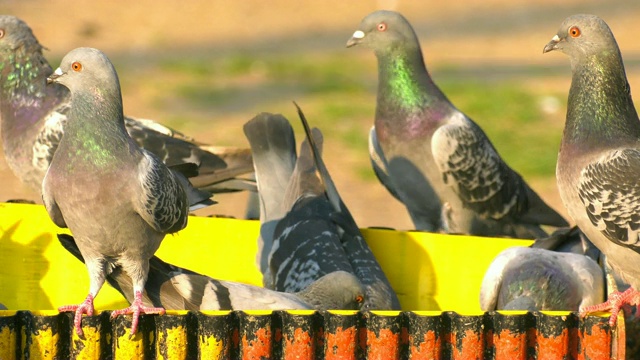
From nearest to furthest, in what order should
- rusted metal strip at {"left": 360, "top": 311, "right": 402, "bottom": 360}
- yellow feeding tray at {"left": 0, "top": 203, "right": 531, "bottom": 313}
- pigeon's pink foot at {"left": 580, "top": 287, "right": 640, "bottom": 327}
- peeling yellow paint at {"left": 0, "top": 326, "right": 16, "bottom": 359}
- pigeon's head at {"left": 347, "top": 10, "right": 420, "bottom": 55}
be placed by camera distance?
peeling yellow paint at {"left": 0, "top": 326, "right": 16, "bottom": 359}
rusted metal strip at {"left": 360, "top": 311, "right": 402, "bottom": 360}
pigeon's pink foot at {"left": 580, "top": 287, "right": 640, "bottom": 327}
yellow feeding tray at {"left": 0, "top": 203, "right": 531, "bottom": 313}
pigeon's head at {"left": 347, "top": 10, "right": 420, "bottom": 55}

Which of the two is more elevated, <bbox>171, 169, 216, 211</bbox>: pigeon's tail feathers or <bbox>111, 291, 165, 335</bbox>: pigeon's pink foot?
<bbox>171, 169, 216, 211</bbox>: pigeon's tail feathers

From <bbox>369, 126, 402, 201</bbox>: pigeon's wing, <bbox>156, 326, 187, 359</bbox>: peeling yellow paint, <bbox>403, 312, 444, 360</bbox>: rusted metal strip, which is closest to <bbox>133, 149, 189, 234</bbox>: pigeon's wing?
<bbox>156, 326, 187, 359</bbox>: peeling yellow paint

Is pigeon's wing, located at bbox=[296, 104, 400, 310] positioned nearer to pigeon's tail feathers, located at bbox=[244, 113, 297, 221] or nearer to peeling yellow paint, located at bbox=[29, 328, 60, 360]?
pigeon's tail feathers, located at bbox=[244, 113, 297, 221]

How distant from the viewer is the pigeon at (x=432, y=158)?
6.58 meters

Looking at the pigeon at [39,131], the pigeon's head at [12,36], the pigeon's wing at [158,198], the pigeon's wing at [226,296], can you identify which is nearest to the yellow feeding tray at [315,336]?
the pigeon's wing at [158,198]

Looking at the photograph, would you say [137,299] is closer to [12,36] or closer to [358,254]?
[358,254]

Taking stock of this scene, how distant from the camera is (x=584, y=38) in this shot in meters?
4.82

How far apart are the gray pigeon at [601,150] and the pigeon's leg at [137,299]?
177 cm

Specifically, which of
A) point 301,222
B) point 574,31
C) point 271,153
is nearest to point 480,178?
point 271,153

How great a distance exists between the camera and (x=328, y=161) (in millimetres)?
11227

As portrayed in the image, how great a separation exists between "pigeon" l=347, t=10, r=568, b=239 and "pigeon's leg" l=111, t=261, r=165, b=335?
249cm

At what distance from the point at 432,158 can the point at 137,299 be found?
286cm

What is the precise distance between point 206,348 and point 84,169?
2.94 ft

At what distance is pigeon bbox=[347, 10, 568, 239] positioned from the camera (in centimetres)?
658
